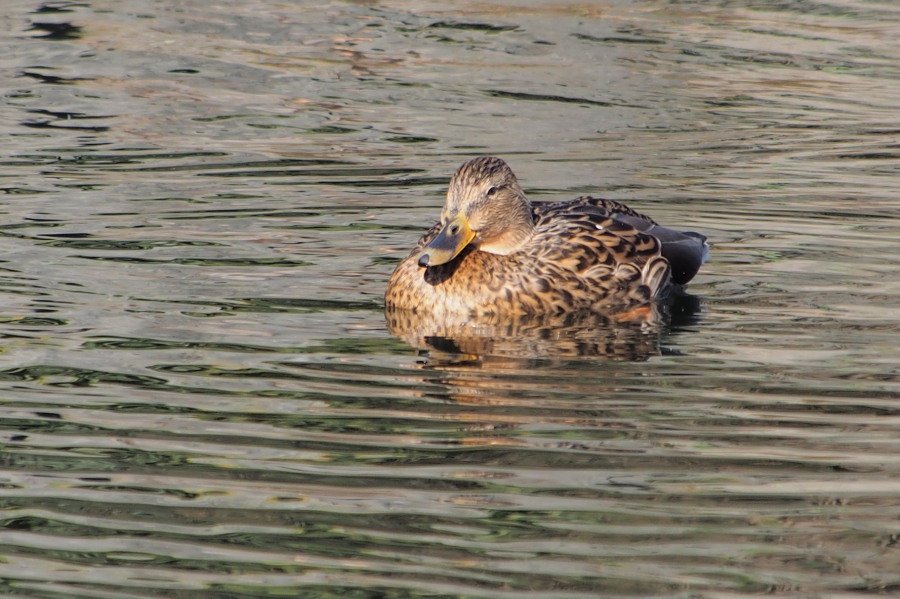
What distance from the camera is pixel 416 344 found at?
7.96 meters

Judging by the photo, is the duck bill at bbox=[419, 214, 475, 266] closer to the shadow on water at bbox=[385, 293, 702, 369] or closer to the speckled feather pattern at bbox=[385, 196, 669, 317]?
the speckled feather pattern at bbox=[385, 196, 669, 317]

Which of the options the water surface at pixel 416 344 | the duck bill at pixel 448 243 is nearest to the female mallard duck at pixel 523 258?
the duck bill at pixel 448 243

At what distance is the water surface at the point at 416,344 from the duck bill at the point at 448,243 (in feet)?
1.58

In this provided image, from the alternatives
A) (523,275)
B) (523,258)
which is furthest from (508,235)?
(523,275)

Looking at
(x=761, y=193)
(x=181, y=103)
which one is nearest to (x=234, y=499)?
(x=761, y=193)

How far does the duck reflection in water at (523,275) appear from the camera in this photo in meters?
8.31

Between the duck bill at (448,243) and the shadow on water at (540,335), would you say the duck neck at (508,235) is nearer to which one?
the duck bill at (448,243)

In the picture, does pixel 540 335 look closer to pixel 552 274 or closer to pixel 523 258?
pixel 552 274

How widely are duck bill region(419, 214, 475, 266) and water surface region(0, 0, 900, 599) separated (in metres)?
0.48

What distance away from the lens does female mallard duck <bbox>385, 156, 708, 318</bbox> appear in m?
8.55

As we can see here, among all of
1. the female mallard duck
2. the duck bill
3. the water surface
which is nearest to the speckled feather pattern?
the female mallard duck

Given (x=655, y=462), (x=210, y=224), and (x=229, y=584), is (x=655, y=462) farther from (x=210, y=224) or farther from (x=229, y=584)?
(x=210, y=224)

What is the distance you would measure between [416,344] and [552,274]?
1172 millimetres

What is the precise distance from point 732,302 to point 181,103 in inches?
A: 315
